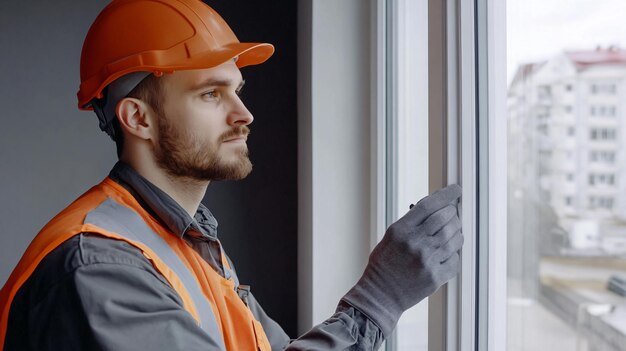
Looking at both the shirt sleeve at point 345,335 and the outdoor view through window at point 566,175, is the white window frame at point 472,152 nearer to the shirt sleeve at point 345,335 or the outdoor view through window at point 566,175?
the outdoor view through window at point 566,175

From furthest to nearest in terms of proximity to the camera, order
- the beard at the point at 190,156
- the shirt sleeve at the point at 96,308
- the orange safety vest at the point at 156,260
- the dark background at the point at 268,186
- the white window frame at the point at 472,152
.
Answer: the dark background at the point at 268,186 → the beard at the point at 190,156 → the white window frame at the point at 472,152 → the orange safety vest at the point at 156,260 → the shirt sleeve at the point at 96,308

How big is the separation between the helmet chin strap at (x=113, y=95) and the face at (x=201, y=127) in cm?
6

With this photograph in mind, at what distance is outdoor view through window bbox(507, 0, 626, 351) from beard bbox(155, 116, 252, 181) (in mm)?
568

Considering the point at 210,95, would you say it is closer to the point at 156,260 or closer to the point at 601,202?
the point at 156,260

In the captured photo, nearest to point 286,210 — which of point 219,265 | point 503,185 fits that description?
point 219,265

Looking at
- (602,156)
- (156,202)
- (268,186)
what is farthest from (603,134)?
(268,186)

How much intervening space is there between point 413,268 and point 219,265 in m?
0.43

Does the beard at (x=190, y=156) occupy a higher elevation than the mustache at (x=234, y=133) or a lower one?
lower

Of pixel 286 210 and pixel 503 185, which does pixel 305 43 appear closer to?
pixel 286 210

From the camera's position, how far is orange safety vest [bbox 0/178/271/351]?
3.43 feet

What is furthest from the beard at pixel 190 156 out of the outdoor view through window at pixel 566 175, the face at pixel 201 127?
the outdoor view through window at pixel 566 175

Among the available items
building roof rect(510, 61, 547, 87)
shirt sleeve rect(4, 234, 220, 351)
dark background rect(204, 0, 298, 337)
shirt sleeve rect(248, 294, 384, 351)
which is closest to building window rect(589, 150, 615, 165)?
building roof rect(510, 61, 547, 87)

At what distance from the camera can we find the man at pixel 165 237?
38.2 inches

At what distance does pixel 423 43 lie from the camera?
172 centimetres
